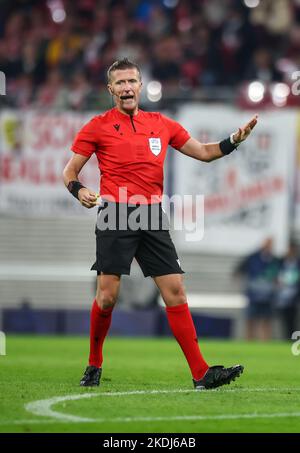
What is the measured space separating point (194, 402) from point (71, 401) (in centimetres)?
83

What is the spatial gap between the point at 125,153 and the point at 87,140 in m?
0.31

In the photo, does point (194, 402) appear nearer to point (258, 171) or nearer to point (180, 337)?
point (180, 337)

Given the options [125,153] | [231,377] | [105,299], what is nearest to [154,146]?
[125,153]

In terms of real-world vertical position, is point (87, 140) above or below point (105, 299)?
above

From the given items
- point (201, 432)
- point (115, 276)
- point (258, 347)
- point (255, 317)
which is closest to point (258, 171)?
point (255, 317)

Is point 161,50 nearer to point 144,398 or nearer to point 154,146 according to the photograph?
point 154,146

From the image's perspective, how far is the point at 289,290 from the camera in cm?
1867

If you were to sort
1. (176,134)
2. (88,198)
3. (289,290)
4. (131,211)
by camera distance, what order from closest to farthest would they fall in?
(88,198)
(131,211)
(176,134)
(289,290)

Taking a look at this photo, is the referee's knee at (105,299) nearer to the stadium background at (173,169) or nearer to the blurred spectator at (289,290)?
the blurred spectator at (289,290)

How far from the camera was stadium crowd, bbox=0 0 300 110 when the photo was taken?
19141 mm

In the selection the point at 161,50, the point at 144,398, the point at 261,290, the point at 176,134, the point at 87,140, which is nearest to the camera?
the point at 144,398

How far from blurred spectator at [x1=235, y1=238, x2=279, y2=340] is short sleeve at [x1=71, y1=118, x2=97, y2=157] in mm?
10637

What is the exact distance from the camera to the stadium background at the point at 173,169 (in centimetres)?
1912

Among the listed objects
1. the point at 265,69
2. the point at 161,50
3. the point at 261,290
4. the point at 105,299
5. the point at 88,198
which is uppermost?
the point at 161,50
